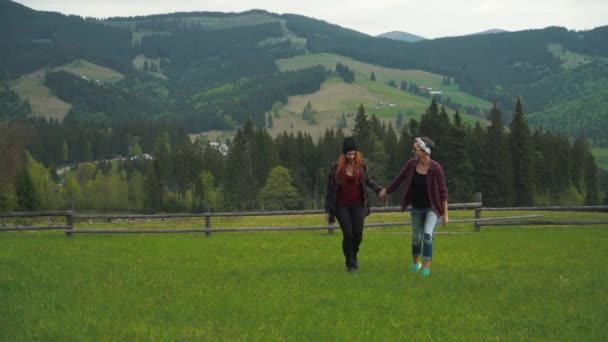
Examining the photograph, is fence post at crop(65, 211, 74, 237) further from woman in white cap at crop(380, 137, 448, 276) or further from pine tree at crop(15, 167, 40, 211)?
pine tree at crop(15, 167, 40, 211)

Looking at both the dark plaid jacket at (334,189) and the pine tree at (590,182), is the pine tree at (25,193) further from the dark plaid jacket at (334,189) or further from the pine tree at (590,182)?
the dark plaid jacket at (334,189)

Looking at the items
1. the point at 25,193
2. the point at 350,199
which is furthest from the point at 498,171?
the point at 350,199

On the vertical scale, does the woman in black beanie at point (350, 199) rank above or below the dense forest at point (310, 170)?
above

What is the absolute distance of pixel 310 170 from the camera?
9812 cm

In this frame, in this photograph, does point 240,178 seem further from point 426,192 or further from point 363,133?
point 426,192

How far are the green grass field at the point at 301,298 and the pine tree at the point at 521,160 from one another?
59.4 m

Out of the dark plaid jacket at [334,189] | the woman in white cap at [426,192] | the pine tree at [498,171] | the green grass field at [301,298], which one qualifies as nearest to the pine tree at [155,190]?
the pine tree at [498,171]

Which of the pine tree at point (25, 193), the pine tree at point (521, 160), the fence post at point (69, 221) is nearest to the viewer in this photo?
the fence post at point (69, 221)

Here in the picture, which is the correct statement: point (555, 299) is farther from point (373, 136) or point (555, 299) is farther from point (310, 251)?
point (373, 136)

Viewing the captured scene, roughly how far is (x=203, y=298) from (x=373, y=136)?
74.9 meters

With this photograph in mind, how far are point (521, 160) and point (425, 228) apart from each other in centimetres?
6621

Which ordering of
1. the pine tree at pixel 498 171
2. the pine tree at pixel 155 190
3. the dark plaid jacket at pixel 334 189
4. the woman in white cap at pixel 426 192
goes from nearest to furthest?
the woman in white cap at pixel 426 192 → the dark plaid jacket at pixel 334 189 → the pine tree at pixel 498 171 → the pine tree at pixel 155 190

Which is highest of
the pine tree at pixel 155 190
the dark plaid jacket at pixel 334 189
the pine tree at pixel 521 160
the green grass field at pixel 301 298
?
the dark plaid jacket at pixel 334 189

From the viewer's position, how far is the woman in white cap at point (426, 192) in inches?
502
